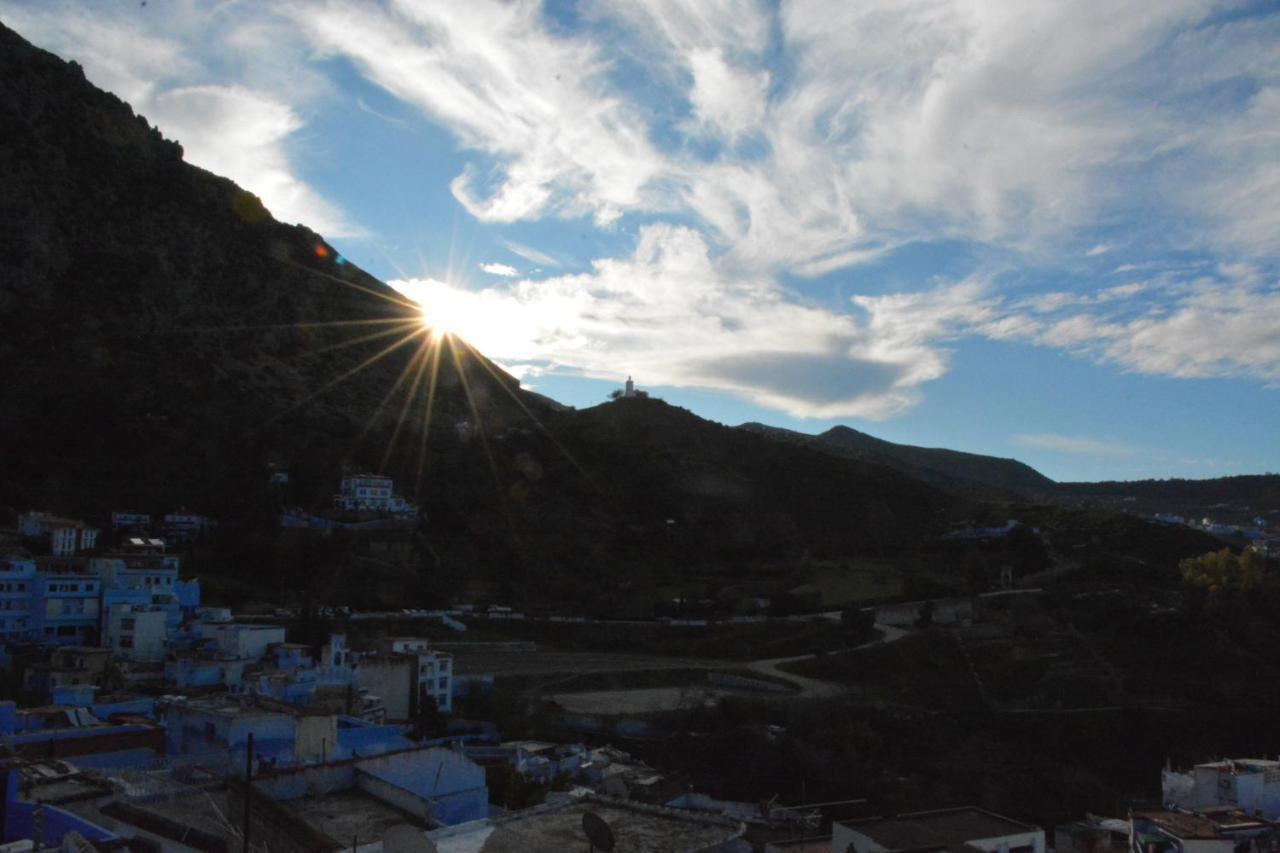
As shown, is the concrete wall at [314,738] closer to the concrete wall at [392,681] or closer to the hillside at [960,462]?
the concrete wall at [392,681]

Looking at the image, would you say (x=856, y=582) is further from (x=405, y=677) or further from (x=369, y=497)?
(x=405, y=677)

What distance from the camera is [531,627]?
29.8 metres

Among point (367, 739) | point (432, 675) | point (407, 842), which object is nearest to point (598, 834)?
point (407, 842)

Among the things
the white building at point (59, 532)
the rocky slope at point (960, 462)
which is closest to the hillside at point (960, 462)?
the rocky slope at point (960, 462)

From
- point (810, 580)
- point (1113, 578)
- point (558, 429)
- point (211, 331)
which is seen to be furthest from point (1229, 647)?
point (211, 331)

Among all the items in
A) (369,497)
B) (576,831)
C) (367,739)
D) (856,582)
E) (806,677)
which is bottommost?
(806,677)

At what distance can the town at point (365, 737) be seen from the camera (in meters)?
6.27

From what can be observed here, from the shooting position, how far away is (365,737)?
11.1 m

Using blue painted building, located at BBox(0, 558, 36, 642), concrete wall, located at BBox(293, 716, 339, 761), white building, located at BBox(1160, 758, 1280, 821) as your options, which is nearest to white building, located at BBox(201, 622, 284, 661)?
blue painted building, located at BBox(0, 558, 36, 642)

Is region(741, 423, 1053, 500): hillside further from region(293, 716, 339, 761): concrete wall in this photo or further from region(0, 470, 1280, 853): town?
region(293, 716, 339, 761): concrete wall

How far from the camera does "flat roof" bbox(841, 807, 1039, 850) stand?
6.89 m

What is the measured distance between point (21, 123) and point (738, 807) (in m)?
49.1

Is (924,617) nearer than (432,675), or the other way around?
(432,675)

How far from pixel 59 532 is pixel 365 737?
56.0ft
